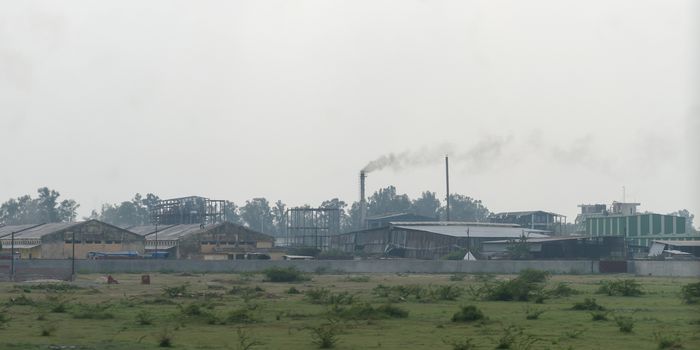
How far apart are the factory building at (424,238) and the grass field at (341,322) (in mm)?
76382

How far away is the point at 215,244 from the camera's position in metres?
140

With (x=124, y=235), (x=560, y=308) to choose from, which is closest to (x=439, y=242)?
(x=124, y=235)

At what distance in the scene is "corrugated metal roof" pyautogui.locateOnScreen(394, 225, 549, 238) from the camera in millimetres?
143750

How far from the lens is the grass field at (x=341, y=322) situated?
31344 millimetres

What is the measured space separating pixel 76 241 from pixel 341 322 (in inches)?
3892

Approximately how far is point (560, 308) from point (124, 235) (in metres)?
97.9

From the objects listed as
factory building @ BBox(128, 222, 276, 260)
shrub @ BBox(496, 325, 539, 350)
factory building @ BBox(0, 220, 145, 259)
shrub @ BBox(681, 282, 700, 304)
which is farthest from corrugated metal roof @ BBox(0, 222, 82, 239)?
shrub @ BBox(496, 325, 539, 350)

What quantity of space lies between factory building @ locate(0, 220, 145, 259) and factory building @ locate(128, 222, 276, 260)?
4.33 m

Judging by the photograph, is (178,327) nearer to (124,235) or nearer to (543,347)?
(543,347)

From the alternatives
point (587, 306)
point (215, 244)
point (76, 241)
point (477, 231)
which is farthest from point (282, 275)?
point (477, 231)

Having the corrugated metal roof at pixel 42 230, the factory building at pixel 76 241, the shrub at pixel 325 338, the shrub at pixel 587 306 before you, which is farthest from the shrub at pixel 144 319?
the corrugated metal roof at pixel 42 230

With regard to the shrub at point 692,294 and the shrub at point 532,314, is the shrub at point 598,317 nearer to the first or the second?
the shrub at point 532,314

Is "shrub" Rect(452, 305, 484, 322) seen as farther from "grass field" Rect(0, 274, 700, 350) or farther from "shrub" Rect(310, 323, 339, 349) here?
"shrub" Rect(310, 323, 339, 349)

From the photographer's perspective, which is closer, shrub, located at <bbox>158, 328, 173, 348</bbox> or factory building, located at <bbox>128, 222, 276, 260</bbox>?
shrub, located at <bbox>158, 328, 173, 348</bbox>
